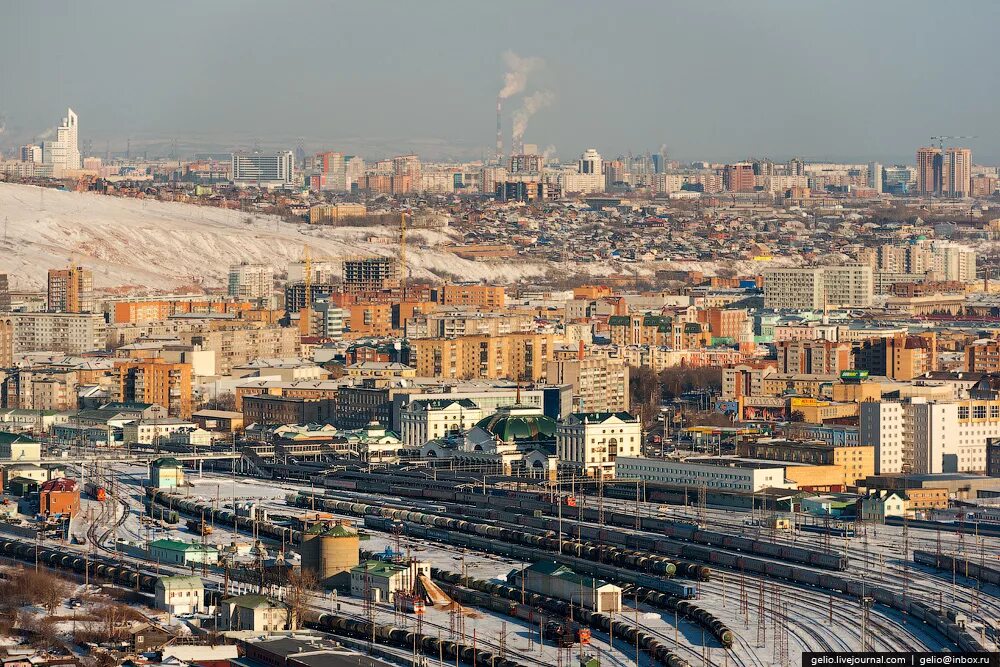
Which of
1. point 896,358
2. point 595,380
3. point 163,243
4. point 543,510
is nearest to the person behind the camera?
point 543,510

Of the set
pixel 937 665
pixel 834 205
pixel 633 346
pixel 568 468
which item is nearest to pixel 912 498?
pixel 568 468

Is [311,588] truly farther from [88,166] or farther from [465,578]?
[88,166]

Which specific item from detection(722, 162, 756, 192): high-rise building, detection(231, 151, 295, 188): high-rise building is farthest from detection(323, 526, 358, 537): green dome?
detection(231, 151, 295, 188): high-rise building

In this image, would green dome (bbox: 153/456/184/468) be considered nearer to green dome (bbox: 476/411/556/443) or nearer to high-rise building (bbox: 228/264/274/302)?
green dome (bbox: 476/411/556/443)

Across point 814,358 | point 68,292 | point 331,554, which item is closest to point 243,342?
point 68,292

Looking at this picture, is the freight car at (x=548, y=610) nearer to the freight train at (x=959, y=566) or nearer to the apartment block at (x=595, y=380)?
the freight train at (x=959, y=566)

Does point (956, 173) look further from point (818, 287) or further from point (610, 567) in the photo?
point (610, 567)

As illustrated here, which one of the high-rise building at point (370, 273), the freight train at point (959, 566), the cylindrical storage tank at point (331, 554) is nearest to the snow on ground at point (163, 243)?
the high-rise building at point (370, 273)
